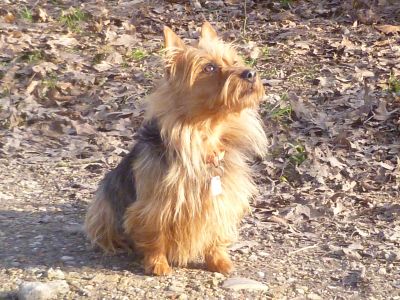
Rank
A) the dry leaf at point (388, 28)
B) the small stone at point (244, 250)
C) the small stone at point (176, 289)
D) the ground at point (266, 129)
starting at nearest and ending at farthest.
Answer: the small stone at point (176, 289) → the ground at point (266, 129) → the small stone at point (244, 250) → the dry leaf at point (388, 28)

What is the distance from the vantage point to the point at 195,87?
170 inches

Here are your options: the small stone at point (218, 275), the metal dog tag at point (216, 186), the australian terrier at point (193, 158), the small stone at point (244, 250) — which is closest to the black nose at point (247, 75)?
the australian terrier at point (193, 158)

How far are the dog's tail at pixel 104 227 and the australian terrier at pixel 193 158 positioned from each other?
6.8 inches

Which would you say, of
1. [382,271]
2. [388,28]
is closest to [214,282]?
[382,271]

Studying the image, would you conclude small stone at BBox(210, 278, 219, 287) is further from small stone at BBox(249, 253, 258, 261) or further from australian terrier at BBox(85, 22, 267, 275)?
small stone at BBox(249, 253, 258, 261)

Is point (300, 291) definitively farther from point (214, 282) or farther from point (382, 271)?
point (382, 271)

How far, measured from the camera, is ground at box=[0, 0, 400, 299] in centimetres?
475

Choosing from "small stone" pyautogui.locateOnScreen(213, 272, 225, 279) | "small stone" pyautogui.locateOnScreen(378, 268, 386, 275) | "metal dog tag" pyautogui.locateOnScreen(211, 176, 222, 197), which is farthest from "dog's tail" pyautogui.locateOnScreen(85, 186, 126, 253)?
"small stone" pyautogui.locateOnScreen(378, 268, 386, 275)

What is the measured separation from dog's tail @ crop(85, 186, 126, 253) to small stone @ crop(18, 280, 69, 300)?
578 millimetres

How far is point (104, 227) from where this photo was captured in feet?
16.2

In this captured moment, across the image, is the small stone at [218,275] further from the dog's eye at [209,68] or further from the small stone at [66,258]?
the dog's eye at [209,68]

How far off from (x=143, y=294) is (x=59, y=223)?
1315 millimetres

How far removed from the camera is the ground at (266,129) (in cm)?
475

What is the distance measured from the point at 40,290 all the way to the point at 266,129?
11.1 ft
